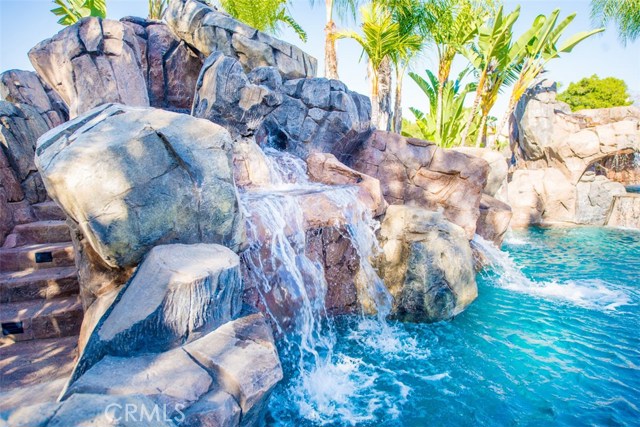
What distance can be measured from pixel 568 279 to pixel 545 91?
1225 cm

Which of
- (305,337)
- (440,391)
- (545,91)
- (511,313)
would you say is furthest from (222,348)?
(545,91)

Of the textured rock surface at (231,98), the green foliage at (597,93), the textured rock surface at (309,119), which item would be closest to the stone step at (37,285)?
the textured rock surface at (231,98)

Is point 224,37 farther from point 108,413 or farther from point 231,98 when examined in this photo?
point 108,413

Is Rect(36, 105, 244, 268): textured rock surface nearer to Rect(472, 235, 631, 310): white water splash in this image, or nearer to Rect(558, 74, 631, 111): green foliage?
Rect(472, 235, 631, 310): white water splash

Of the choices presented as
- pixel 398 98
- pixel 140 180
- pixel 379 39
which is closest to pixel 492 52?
pixel 398 98

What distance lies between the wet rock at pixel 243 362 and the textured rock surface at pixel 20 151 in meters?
4.66

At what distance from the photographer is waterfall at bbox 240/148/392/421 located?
12.9 feet

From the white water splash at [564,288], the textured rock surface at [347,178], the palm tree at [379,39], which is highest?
the palm tree at [379,39]

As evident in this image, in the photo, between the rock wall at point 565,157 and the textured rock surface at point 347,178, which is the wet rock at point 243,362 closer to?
the textured rock surface at point 347,178

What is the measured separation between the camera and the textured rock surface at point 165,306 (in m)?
2.46

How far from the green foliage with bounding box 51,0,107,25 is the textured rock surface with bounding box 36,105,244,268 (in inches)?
394

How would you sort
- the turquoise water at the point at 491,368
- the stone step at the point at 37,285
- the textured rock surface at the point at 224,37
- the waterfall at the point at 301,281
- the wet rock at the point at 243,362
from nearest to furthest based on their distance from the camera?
1. the wet rock at the point at 243,362
2. the turquoise water at the point at 491,368
3. the waterfall at the point at 301,281
4. the stone step at the point at 37,285
5. the textured rock surface at the point at 224,37

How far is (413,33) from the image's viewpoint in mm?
13633

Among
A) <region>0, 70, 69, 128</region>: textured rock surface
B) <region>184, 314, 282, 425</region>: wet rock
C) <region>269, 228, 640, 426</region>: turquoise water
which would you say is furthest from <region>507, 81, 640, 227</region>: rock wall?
<region>0, 70, 69, 128</region>: textured rock surface
